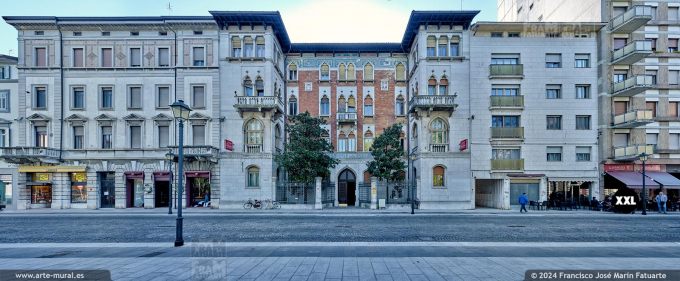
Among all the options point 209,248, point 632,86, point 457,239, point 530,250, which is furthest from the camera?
point 632,86

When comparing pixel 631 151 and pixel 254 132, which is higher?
pixel 254 132

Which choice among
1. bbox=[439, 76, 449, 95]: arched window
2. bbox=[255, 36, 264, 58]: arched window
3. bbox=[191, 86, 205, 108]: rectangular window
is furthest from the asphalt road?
bbox=[255, 36, 264, 58]: arched window

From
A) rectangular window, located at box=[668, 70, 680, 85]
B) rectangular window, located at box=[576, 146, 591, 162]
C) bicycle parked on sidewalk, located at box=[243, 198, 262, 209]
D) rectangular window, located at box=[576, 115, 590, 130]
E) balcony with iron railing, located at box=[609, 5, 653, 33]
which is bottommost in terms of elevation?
bicycle parked on sidewalk, located at box=[243, 198, 262, 209]

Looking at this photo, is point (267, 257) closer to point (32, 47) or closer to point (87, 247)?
point (87, 247)

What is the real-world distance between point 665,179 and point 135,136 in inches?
1815

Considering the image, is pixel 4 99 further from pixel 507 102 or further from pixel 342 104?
pixel 507 102

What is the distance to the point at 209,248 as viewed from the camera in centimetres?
→ 707

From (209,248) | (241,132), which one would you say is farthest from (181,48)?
(209,248)

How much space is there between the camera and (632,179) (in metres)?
29.8

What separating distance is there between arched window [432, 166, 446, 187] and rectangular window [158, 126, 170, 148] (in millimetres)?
23915

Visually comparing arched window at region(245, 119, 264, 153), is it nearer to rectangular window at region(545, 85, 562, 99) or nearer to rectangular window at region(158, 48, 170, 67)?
rectangular window at region(158, 48, 170, 67)

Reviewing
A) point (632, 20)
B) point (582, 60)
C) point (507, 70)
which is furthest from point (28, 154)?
point (632, 20)

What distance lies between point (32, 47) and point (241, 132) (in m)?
20.1

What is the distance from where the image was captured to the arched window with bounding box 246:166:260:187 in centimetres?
3172
